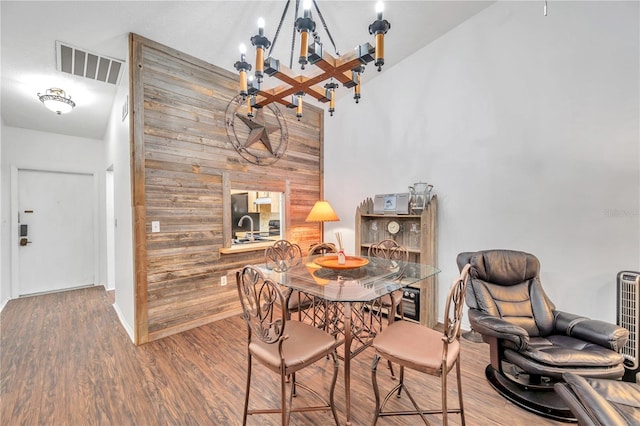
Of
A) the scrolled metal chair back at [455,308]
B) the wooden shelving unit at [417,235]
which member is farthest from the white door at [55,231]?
the scrolled metal chair back at [455,308]

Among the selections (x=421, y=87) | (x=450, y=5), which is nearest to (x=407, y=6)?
(x=450, y=5)

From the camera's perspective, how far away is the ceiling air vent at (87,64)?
2.73m

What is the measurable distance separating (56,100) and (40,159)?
2.21 meters

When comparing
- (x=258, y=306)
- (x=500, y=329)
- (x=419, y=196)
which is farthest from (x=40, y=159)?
(x=500, y=329)

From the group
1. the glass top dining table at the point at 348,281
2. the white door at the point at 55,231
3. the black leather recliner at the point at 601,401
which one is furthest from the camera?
the white door at the point at 55,231

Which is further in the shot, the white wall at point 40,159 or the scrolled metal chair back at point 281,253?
the white wall at point 40,159

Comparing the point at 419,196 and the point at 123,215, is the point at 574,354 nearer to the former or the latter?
the point at 419,196

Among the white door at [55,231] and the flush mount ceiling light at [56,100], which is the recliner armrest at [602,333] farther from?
the white door at [55,231]

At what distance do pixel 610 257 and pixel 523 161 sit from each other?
1069mm

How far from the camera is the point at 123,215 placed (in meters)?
3.12

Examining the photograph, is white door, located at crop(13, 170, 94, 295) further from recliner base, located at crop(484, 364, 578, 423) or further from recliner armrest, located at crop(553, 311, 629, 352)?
recliner armrest, located at crop(553, 311, 629, 352)

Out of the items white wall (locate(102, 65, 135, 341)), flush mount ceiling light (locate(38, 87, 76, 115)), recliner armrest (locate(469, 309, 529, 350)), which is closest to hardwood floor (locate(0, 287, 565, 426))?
white wall (locate(102, 65, 135, 341))

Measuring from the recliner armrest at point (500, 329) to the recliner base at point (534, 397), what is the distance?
365mm

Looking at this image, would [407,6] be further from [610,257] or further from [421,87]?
[610,257]
